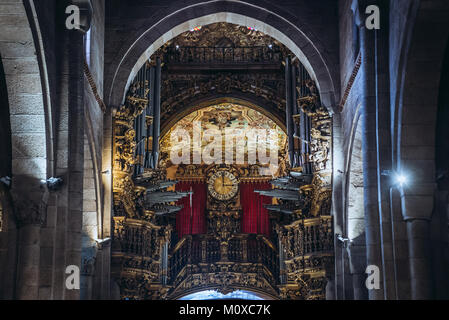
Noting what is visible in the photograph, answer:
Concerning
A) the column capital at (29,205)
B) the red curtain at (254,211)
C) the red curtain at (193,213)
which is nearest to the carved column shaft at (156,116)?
the red curtain at (193,213)

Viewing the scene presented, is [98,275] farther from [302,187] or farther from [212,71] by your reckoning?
[212,71]

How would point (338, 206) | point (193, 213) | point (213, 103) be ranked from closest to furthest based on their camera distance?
point (338, 206) → point (213, 103) → point (193, 213)

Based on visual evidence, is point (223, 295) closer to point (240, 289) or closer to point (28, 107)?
point (240, 289)

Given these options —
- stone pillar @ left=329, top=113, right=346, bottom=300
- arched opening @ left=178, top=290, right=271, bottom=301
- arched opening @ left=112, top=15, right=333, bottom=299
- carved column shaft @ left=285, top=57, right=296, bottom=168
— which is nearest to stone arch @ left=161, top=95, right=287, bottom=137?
arched opening @ left=112, top=15, right=333, bottom=299

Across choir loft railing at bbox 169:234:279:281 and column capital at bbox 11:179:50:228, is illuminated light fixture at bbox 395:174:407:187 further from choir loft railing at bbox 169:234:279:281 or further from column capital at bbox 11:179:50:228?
choir loft railing at bbox 169:234:279:281

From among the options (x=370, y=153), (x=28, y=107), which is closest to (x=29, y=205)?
(x=28, y=107)

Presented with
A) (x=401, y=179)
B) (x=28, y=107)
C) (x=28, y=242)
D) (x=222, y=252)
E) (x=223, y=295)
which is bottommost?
(x=28, y=242)

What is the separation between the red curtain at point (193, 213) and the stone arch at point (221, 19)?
10.7 meters

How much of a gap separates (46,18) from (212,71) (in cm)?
1335

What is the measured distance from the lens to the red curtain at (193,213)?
32.5 m

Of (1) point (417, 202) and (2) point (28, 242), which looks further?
(2) point (28, 242)

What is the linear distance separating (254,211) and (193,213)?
2373 mm

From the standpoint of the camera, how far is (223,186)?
111 feet

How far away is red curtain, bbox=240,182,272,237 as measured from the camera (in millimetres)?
32594
